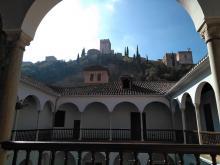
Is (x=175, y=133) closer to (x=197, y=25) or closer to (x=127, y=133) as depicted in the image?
(x=127, y=133)

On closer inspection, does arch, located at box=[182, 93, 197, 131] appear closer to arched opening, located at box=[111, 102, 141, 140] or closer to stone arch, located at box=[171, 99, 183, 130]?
stone arch, located at box=[171, 99, 183, 130]

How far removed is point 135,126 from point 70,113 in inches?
269

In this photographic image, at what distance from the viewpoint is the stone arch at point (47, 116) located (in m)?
17.4

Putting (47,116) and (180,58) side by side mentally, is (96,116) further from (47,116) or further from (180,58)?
(180,58)

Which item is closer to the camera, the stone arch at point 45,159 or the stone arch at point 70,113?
the stone arch at point 45,159

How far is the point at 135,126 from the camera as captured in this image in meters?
19.2

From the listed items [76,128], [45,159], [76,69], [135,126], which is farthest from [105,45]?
[45,159]

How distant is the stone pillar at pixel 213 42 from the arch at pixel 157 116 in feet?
55.1

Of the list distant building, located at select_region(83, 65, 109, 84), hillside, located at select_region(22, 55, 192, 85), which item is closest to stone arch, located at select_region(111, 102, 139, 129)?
distant building, located at select_region(83, 65, 109, 84)

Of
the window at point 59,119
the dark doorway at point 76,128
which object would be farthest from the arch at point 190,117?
the window at point 59,119

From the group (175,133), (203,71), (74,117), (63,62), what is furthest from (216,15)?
(63,62)

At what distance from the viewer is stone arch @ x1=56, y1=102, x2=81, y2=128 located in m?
19.5

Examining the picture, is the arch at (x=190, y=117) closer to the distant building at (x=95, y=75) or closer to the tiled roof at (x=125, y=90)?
the tiled roof at (x=125, y=90)

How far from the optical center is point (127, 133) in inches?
738
